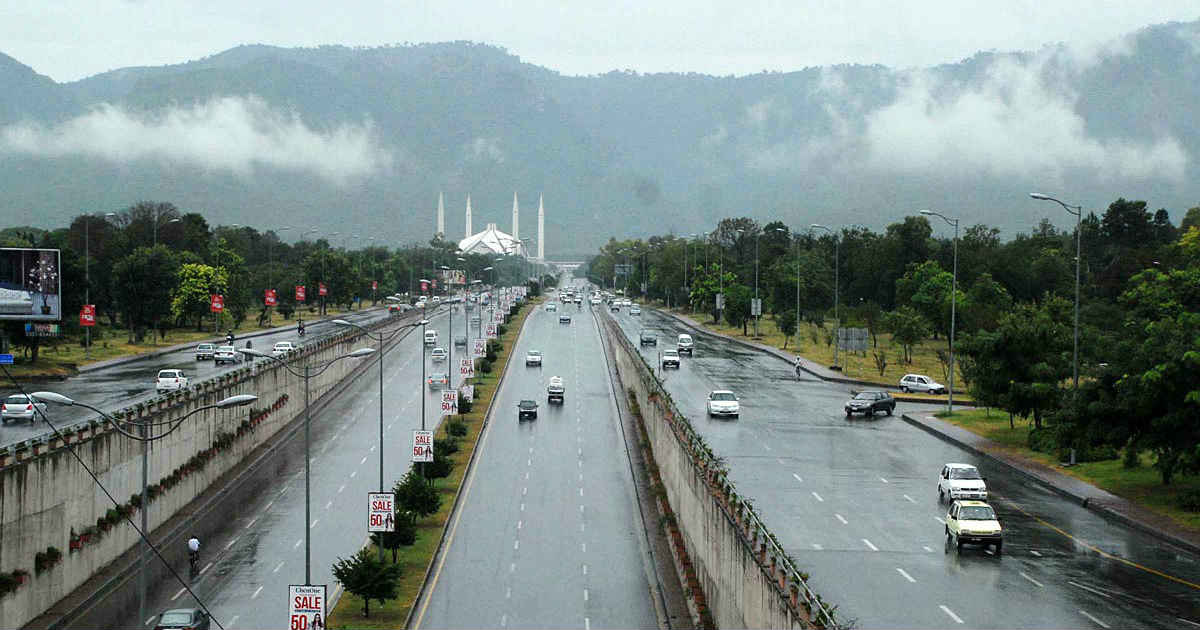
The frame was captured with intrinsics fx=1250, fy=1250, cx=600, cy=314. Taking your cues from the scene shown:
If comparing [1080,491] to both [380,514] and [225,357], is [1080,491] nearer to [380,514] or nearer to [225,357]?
[380,514]

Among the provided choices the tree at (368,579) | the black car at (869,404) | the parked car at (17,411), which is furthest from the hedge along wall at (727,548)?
the parked car at (17,411)

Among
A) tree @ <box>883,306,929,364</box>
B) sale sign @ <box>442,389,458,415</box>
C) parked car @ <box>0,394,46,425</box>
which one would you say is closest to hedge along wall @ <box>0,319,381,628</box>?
parked car @ <box>0,394,46,425</box>

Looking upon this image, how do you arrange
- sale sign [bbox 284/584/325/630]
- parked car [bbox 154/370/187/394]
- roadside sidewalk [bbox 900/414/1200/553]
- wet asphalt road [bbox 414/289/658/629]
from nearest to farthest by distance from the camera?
sale sign [bbox 284/584/325/630], wet asphalt road [bbox 414/289/658/629], roadside sidewalk [bbox 900/414/1200/553], parked car [bbox 154/370/187/394]

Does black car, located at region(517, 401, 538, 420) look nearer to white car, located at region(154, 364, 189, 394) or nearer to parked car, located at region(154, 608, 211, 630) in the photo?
white car, located at region(154, 364, 189, 394)

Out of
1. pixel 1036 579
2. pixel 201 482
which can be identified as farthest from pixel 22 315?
pixel 1036 579

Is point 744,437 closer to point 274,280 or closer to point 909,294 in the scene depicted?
point 909,294
